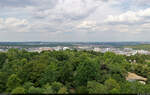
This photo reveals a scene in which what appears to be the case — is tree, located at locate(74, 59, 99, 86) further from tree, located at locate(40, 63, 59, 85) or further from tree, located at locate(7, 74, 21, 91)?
tree, located at locate(7, 74, 21, 91)

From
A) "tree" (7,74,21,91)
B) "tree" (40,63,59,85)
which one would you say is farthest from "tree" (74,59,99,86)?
Answer: "tree" (7,74,21,91)

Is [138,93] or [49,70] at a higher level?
[49,70]

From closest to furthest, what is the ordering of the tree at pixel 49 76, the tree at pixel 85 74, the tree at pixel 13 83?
the tree at pixel 13 83 → the tree at pixel 49 76 → the tree at pixel 85 74

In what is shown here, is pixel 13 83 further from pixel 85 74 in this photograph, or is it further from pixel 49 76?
pixel 85 74

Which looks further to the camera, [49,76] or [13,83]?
[49,76]

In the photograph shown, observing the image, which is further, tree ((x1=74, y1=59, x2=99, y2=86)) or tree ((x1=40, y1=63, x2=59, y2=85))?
tree ((x1=74, y1=59, x2=99, y2=86))

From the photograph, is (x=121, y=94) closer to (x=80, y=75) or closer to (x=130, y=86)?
(x=130, y=86)

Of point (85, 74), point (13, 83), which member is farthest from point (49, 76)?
point (85, 74)

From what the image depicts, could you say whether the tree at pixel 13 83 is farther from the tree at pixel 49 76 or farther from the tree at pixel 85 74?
the tree at pixel 85 74

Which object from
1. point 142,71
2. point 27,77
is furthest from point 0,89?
point 142,71

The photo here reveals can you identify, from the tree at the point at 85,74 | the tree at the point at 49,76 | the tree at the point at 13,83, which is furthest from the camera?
the tree at the point at 85,74

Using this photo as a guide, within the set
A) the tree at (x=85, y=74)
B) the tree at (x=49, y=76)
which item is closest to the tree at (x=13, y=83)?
the tree at (x=49, y=76)
